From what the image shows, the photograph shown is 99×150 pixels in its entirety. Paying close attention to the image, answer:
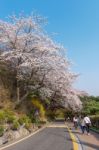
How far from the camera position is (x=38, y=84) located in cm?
4094

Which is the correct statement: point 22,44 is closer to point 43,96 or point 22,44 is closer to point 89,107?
point 43,96

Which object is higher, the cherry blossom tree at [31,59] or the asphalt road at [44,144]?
the cherry blossom tree at [31,59]

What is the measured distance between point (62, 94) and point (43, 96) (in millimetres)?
7903

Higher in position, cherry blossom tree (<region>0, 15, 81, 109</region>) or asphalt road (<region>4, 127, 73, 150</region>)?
cherry blossom tree (<region>0, 15, 81, 109</region>)

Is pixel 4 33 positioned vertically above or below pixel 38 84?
above

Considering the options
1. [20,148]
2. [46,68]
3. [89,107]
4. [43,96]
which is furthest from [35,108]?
[20,148]

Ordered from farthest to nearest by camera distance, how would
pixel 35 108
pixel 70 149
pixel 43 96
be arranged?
pixel 35 108 → pixel 43 96 → pixel 70 149

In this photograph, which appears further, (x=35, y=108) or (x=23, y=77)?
(x=35, y=108)

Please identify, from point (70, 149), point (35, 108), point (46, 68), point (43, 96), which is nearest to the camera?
point (70, 149)

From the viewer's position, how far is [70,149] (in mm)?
16375

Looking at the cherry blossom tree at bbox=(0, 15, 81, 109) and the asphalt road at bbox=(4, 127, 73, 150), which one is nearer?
the asphalt road at bbox=(4, 127, 73, 150)

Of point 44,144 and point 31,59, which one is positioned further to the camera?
point 31,59

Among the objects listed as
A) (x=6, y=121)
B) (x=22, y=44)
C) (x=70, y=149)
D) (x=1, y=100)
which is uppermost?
(x=22, y=44)

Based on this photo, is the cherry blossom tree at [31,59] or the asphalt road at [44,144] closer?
the asphalt road at [44,144]
